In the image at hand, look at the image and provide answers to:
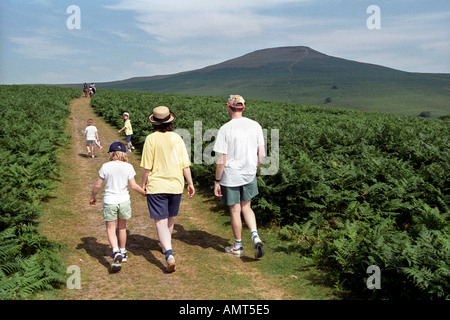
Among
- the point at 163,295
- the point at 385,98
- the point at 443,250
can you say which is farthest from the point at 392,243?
the point at 385,98

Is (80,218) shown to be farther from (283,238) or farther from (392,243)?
(392,243)

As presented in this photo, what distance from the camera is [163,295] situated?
4.80 metres

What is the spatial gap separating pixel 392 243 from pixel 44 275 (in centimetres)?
523

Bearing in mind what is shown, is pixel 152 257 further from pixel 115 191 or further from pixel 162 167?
pixel 162 167

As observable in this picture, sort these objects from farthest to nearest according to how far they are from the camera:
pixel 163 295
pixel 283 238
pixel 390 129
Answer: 1. pixel 390 129
2. pixel 283 238
3. pixel 163 295

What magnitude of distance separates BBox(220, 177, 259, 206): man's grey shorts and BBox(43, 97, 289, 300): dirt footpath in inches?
44.8

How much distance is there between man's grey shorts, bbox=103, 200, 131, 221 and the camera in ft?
18.2

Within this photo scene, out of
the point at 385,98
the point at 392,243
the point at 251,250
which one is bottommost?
the point at 251,250

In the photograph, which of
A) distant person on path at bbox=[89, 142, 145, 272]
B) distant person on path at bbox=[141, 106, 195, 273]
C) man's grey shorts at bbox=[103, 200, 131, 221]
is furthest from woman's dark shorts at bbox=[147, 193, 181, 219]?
man's grey shorts at bbox=[103, 200, 131, 221]

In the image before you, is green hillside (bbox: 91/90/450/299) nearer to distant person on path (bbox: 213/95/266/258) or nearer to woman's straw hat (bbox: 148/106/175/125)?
distant person on path (bbox: 213/95/266/258)

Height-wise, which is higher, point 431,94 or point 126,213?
point 431,94

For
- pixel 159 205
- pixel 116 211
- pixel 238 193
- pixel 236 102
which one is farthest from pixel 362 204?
pixel 116 211

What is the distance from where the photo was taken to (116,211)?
5.60 meters

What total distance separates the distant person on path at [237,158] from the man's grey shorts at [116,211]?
155 centimetres
